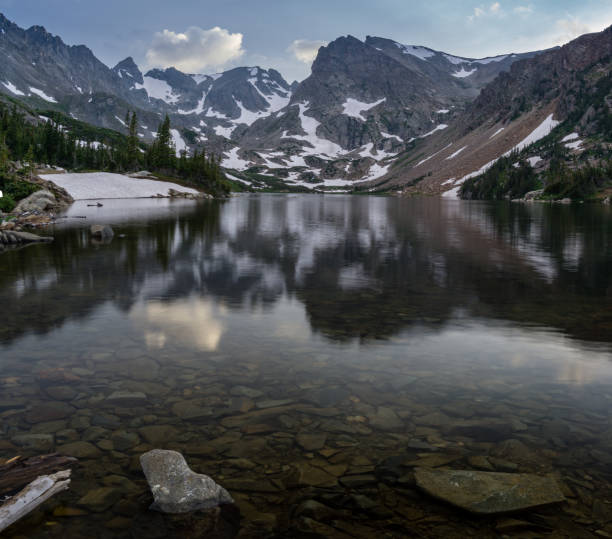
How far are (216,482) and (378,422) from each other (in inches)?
130

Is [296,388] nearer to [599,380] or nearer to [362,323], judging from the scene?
[362,323]

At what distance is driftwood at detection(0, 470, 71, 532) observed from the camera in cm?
563

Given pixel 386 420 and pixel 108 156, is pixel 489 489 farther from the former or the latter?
pixel 108 156

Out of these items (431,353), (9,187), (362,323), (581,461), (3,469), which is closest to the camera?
(3,469)

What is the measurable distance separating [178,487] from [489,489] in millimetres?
4492

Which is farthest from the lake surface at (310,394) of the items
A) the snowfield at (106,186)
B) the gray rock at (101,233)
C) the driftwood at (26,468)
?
the snowfield at (106,186)

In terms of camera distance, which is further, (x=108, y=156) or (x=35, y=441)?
(x=108, y=156)

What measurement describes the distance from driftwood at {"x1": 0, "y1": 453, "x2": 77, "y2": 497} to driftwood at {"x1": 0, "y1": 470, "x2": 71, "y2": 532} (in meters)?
0.23

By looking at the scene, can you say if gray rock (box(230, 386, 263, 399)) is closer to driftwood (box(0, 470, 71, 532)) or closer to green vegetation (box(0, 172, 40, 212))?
driftwood (box(0, 470, 71, 532))

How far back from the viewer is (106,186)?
128125mm

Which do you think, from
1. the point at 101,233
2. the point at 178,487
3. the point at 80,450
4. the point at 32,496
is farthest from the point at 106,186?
the point at 178,487

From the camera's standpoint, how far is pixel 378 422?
8523 millimetres

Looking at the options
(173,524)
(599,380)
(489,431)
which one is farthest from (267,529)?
(599,380)

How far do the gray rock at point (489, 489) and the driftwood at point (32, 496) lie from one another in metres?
5.25
